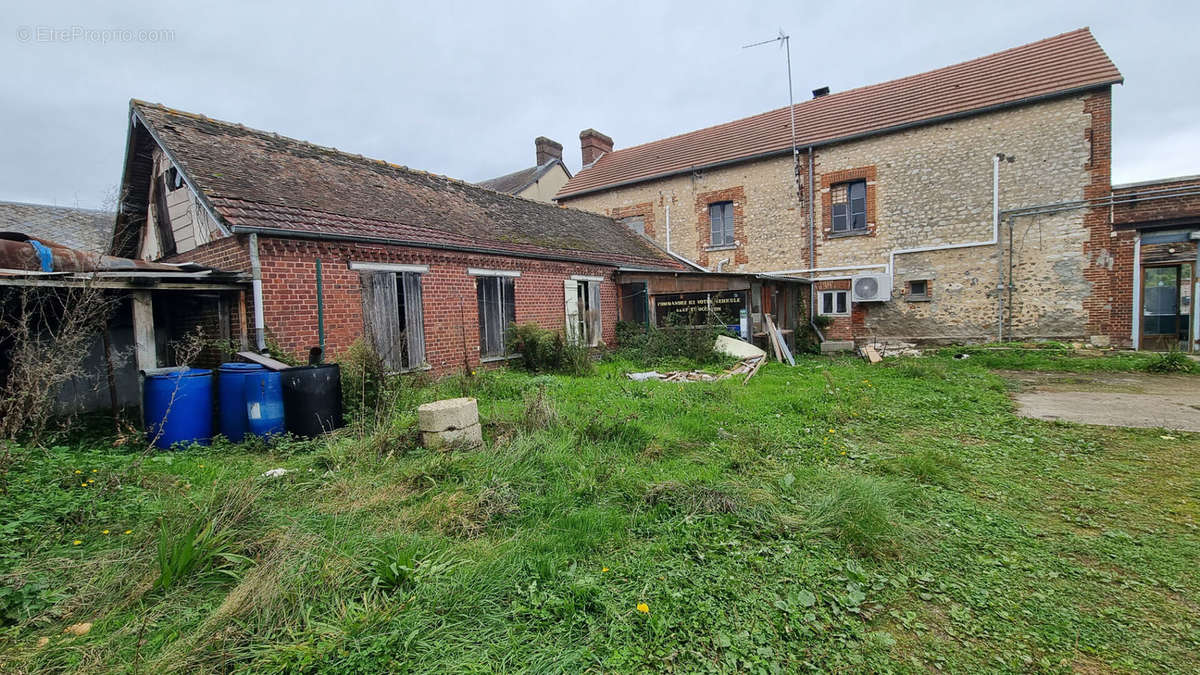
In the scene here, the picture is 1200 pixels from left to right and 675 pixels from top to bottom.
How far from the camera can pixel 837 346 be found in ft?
50.9

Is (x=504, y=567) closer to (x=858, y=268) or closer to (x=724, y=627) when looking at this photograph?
(x=724, y=627)

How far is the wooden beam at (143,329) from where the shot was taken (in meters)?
6.25

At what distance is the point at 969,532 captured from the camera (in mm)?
3322

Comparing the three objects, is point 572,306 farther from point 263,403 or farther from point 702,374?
point 263,403

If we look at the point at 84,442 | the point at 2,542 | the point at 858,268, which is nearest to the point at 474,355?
the point at 84,442

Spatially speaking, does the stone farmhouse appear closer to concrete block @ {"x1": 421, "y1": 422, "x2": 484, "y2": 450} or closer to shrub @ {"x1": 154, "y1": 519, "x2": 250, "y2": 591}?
concrete block @ {"x1": 421, "y1": 422, "x2": 484, "y2": 450}

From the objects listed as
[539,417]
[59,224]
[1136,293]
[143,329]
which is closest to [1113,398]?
[1136,293]

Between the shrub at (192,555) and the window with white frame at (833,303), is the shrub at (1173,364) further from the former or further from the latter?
the shrub at (192,555)

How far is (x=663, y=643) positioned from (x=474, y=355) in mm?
8032

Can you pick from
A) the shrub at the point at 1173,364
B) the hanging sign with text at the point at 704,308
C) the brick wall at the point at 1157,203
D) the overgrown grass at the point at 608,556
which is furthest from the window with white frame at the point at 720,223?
the overgrown grass at the point at 608,556

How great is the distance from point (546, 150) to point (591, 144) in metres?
3.86

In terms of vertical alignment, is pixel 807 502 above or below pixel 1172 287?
below

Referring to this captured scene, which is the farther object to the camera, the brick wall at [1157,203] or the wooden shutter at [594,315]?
the wooden shutter at [594,315]

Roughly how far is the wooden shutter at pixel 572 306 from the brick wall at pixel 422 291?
0.18 m
